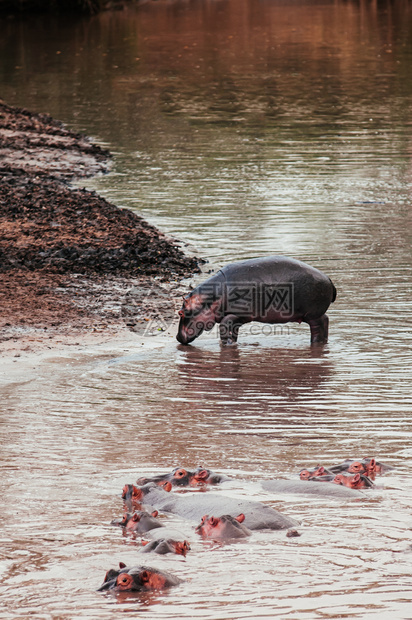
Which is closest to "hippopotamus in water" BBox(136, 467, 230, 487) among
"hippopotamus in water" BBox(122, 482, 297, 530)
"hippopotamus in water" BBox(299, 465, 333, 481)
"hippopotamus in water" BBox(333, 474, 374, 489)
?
"hippopotamus in water" BBox(122, 482, 297, 530)

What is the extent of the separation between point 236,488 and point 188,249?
24.2 ft

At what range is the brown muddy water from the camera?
466 cm

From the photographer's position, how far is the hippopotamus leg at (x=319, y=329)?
30.2 feet

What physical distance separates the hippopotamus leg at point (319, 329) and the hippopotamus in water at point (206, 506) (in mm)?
3812

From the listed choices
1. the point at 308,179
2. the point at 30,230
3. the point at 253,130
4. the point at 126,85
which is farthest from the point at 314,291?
the point at 126,85

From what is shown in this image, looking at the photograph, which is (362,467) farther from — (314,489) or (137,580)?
(137,580)

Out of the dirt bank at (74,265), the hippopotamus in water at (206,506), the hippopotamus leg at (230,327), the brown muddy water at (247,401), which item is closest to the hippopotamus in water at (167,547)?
the brown muddy water at (247,401)

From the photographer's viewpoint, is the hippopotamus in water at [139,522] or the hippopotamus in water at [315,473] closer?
the hippopotamus in water at [139,522]

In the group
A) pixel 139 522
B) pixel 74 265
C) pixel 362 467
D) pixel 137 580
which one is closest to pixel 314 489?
pixel 362 467

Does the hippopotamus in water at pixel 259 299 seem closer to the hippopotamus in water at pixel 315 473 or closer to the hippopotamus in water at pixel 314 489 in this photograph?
the hippopotamus in water at pixel 315 473

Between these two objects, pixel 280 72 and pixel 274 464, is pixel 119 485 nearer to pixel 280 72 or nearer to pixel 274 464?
pixel 274 464

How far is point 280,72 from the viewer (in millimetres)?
30453

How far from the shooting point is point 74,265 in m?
11.7

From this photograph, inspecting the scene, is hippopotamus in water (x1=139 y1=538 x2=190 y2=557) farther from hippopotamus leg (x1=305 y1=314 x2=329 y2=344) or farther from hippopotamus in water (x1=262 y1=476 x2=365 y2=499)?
hippopotamus leg (x1=305 y1=314 x2=329 y2=344)
